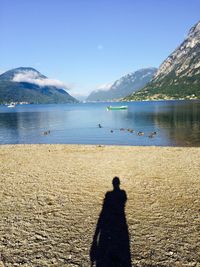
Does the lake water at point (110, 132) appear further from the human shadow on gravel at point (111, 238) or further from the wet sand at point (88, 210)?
the human shadow on gravel at point (111, 238)

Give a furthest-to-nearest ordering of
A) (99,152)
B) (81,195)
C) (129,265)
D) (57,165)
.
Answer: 1. (99,152)
2. (57,165)
3. (81,195)
4. (129,265)

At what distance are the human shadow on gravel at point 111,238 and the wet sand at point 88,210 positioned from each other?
0.64 ft

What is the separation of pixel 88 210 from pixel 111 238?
95.4 inches

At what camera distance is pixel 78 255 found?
759 cm

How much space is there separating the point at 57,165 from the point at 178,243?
12.7m

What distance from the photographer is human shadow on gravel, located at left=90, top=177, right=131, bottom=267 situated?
24.1 feet

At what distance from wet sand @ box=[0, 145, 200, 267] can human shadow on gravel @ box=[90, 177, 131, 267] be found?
0.20 metres

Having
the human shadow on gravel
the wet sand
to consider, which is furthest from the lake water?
the human shadow on gravel

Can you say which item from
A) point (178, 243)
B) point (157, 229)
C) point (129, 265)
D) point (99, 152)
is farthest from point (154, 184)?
point (99, 152)

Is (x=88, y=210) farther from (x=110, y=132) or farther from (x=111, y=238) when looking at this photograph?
(x=110, y=132)

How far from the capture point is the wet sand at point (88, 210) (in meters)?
7.64

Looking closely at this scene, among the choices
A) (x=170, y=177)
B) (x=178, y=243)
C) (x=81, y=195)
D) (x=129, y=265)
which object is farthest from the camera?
(x=170, y=177)

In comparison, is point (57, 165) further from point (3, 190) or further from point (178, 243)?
point (178, 243)

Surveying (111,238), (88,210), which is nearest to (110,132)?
(88,210)
